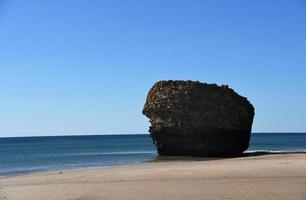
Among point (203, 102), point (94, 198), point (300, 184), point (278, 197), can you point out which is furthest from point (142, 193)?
point (203, 102)

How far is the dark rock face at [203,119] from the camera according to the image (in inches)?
1651

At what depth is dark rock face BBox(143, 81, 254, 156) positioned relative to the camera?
4194 cm

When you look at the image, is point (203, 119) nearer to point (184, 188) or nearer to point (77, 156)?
point (77, 156)

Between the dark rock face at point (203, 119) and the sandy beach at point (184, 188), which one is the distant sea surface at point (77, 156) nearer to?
the dark rock face at point (203, 119)

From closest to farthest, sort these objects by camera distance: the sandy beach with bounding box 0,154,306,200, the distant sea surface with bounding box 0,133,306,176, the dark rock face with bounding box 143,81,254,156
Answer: the sandy beach with bounding box 0,154,306,200 → the distant sea surface with bounding box 0,133,306,176 → the dark rock face with bounding box 143,81,254,156

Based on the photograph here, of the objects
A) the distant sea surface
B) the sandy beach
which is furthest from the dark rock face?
the sandy beach

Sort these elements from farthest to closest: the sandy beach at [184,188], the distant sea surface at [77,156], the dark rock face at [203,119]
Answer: the dark rock face at [203,119], the distant sea surface at [77,156], the sandy beach at [184,188]

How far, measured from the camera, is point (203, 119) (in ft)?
138

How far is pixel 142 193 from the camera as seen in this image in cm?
1420

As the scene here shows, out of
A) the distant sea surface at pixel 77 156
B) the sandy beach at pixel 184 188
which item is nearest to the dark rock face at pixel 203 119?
the distant sea surface at pixel 77 156

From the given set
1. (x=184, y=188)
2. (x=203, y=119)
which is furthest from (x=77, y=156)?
(x=184, y=188)

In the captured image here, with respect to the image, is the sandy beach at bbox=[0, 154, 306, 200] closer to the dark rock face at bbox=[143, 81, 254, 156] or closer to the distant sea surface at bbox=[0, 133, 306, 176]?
the distant sea surface at bbox=[0, 133, 306, 176]

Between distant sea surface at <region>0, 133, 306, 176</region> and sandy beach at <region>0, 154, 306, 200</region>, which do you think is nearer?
sandy beach at <region>0, 154, 306, 200</region>

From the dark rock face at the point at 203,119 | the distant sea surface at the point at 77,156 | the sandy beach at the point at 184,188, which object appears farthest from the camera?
the dark rock face at the point at 203,119
